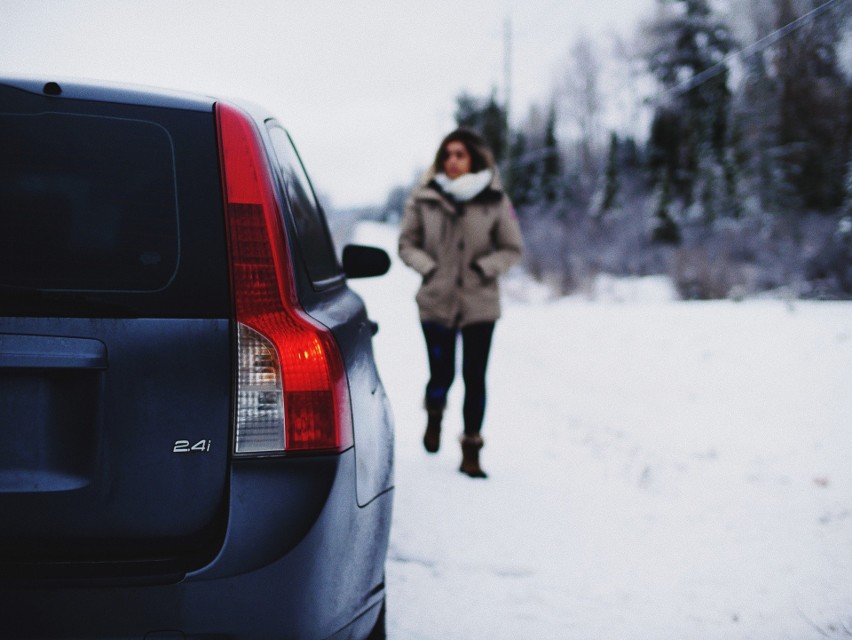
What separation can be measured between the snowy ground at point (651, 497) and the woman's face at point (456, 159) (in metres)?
1.92

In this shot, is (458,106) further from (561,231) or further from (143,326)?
(143,326)

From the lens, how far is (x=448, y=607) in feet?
8.14

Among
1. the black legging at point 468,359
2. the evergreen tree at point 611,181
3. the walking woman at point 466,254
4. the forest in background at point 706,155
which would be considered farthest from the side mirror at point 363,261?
the evergreen tree at point 611,181

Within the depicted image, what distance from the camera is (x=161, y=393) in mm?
1332

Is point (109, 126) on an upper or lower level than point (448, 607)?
upper

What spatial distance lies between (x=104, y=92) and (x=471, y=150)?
269 centimetres

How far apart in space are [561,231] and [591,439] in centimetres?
1917

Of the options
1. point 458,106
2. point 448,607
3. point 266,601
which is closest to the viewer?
point 266,601

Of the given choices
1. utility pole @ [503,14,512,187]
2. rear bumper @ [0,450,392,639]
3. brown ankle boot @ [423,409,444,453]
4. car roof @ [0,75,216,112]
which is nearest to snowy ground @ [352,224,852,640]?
brown ankle boot @ [423,409,444,453]

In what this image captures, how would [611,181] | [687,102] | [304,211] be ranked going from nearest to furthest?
[304,211]
[687,102]
[611,181]

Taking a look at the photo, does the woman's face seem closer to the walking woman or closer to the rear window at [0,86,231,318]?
the walking woman

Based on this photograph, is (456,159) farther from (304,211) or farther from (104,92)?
(104,92)

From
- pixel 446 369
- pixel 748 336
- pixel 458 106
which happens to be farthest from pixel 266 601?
pixel 458 106

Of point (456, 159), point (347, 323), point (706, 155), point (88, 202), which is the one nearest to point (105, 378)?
point (88, 202)
